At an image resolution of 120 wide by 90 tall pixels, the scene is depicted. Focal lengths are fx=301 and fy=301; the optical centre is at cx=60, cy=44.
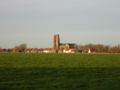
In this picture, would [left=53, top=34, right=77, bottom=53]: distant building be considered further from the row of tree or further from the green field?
the green field

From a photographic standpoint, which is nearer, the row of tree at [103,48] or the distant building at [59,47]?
the row of tree at [103,48]

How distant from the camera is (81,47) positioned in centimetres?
12194

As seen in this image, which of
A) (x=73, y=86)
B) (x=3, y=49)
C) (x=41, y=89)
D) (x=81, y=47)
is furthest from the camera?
(x=81, y=47)

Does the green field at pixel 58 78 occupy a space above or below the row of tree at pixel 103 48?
below

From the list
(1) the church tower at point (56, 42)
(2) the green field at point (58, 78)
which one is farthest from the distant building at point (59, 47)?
(2) the green field at point (58, 78)

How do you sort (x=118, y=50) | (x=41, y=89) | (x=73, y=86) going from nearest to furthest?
1. (x=41, y=89)
2. (x=73, y=86)
3. (x=118, y=50)

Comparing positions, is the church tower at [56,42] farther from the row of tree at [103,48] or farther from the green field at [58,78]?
the green field at [58,78]

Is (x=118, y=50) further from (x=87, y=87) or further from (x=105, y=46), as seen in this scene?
(x=87, y=87)

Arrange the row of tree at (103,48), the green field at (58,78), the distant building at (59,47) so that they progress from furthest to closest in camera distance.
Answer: the distant building at (59,47) → the row of tree at (103,48) → the green field at (58,78)

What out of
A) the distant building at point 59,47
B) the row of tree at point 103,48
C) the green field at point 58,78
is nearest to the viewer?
the green field at point 58,78

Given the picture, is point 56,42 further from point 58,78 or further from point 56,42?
point 58,78

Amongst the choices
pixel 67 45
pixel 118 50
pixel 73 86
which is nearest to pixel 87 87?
pixel 73 86

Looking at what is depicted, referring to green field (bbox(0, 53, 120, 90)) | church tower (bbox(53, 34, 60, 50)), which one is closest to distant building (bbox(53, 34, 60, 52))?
church tower (bbox(53, 34, 60, 50))

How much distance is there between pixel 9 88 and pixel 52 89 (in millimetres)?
1362
